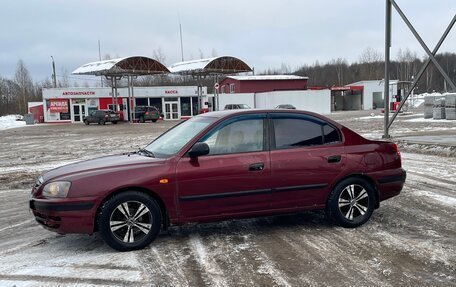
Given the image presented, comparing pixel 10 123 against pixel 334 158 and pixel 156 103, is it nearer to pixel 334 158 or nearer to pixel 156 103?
pixel 156 103

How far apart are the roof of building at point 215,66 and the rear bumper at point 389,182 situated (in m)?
37.8

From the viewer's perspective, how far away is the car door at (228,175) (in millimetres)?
4992

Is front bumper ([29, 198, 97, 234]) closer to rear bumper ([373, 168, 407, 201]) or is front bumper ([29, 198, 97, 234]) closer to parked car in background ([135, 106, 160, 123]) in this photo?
rear bumper ([373, 168, 407, 201])

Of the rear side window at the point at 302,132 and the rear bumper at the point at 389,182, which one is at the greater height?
the rear side window at the point at 302,132

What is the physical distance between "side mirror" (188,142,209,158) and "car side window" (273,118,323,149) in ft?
3.16

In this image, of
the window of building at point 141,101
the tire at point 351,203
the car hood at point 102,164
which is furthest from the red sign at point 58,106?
the tire at point 351,203

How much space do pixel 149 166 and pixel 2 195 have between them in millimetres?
5087

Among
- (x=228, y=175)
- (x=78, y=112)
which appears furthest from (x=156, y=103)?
(x=228, y=175)

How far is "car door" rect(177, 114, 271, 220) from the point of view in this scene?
4.99 m

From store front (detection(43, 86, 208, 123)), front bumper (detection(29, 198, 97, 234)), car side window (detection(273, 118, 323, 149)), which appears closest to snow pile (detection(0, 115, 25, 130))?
store front (detection(43, 86, 208, 123))

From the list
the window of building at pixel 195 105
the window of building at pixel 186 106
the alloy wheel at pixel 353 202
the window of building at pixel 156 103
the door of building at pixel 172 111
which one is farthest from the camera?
the window of building at pixel 195 105

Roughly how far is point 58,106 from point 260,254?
165 feet

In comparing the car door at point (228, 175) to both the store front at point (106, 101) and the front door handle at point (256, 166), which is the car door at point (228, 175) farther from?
the store front at point (106, 101)

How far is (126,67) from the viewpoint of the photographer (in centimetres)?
4216
